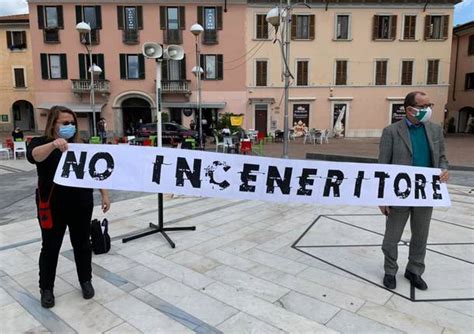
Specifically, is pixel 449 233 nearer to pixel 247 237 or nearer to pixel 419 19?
pixel 247 237

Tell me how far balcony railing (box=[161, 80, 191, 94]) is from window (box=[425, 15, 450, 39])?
56.0ft

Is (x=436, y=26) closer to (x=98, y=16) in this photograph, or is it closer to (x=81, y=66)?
(x=98, y=16)

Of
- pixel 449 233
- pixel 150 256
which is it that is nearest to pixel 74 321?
pixel 150 256

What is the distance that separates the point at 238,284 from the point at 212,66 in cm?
2405

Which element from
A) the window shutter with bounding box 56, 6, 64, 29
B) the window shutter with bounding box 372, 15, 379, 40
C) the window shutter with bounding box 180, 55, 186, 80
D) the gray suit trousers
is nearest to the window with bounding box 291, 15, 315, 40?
the window shutter with bounding box 372, 15, 379, 40

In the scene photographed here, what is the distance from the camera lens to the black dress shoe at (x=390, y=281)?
11.6 ft

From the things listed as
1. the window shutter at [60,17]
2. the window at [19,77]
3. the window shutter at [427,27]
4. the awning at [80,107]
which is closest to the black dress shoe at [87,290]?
the awning at [80,107]

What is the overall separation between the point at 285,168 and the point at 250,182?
391 mm

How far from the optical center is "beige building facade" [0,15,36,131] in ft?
96.3

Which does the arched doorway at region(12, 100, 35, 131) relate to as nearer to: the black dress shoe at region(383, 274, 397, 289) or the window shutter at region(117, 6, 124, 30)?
the window shutter at region(117, 6, 124, 30)

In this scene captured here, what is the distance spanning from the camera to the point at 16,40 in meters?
29.7

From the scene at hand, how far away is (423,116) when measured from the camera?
10.9ft

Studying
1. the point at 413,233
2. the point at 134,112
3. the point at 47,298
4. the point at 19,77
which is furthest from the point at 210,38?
the point at 47,298

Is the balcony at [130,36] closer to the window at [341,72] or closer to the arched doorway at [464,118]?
the window at [341,72]
